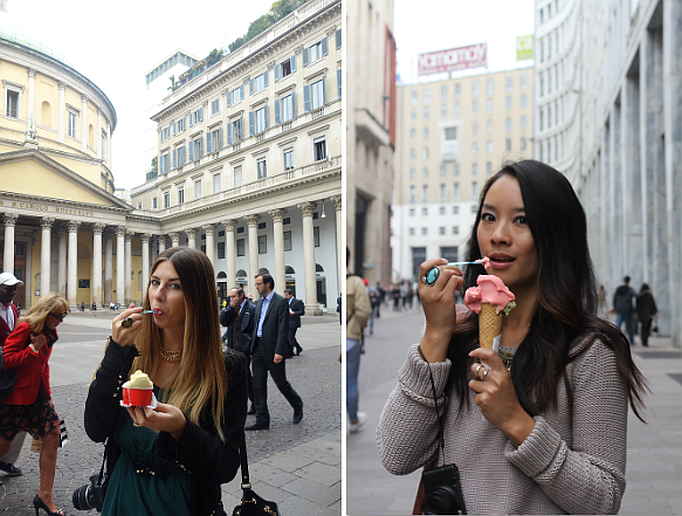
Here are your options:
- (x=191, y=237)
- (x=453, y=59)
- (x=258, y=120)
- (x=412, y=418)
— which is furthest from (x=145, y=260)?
(x=453, y=59)

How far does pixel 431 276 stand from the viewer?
1290mm

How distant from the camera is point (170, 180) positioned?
2.64 m

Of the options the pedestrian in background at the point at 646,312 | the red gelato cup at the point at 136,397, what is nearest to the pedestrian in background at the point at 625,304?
the pedestrian in background at the point at 646,312

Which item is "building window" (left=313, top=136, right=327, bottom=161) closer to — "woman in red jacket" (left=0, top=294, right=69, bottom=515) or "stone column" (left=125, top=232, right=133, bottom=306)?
"stone column" (left=125, top=232, right=133, bottom=306)

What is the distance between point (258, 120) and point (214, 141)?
27 cm

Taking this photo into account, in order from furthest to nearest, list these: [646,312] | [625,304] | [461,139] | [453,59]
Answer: [461,139] < [625,304] < [646,312] < [453,59]

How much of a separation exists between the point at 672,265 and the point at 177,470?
484 inches

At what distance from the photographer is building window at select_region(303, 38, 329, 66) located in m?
2.82

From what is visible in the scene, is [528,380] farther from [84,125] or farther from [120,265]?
[84,125]

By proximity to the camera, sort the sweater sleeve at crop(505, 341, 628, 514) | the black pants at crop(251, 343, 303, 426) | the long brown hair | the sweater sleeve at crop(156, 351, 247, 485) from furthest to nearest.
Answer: the black pants at crop(251, 343, 303, 426) < the long brown hair < the sweater sleeve at crop(156, 351, 247, 485) < the sweater sleeve at crop(505, 341, 628, 514)

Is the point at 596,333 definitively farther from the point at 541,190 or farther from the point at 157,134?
the point at 157,134

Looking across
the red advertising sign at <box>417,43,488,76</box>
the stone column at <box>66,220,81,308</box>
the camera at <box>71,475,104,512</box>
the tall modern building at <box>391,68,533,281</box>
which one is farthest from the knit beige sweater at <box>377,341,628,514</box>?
the tall modern building at <box>391,68,533,281</box>

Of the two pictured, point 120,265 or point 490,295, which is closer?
point 490,295

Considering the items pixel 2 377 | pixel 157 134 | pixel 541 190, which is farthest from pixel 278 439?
pixel 541 190
